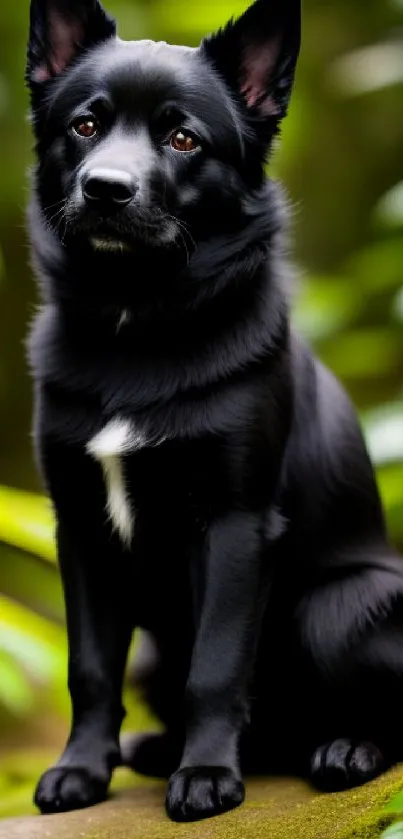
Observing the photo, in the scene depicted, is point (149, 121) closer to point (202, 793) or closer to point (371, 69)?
point (202, 793)

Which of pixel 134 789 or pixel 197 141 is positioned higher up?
pixel 197 141

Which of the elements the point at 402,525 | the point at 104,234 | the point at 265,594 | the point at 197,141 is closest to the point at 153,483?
the point at 265,594

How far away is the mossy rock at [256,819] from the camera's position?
7.27 ft

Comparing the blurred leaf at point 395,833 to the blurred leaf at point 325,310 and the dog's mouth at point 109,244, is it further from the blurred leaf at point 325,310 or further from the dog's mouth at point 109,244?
the blurred leaf at point 325,310

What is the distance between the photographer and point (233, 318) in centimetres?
256

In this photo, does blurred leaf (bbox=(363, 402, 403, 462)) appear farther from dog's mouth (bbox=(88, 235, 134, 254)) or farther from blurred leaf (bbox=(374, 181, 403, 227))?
dog's mouth (bbox=(88, 235, 134, 254))

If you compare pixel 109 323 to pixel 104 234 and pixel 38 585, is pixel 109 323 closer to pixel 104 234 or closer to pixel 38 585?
pixel 104 234

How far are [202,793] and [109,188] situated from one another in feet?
3.42

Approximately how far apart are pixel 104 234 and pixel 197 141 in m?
0.24

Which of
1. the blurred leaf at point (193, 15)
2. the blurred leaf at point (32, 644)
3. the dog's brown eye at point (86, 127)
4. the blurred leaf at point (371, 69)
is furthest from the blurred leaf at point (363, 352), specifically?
the dog's brown eye at point (86, 127)

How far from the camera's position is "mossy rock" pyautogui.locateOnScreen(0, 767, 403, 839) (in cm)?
222

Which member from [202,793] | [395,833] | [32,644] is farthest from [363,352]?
[395,833]

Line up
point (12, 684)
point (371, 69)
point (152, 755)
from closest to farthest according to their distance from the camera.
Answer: point (152, 755)
point (12, 684)
point (371, 69)

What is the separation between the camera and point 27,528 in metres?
3.30
